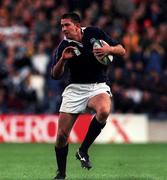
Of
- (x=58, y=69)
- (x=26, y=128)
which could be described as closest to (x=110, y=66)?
(x=26, y=128)

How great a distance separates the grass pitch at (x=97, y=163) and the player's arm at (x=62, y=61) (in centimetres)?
141

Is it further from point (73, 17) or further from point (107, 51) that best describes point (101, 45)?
point (73, 17)

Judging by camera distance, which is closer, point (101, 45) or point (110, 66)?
point (101, 45)

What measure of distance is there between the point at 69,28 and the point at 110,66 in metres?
11.0

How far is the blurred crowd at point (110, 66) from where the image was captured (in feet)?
65.8

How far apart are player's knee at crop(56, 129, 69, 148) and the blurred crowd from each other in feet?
31.2

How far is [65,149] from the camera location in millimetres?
9766

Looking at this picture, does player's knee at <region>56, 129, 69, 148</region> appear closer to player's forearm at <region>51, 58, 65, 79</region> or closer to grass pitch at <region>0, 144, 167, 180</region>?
grass pitch at <region>0, 144, 167, 180</region>

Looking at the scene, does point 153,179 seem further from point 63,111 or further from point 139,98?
point 139,98

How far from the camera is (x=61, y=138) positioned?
9.68 meters

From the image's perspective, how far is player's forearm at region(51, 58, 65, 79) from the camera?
31.0 feet

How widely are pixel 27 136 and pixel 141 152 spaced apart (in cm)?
480

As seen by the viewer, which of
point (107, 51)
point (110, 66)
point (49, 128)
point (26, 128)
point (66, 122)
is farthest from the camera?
point (110, 66)

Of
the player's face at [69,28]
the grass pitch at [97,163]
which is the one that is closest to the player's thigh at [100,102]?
the player's face at [69,28]
